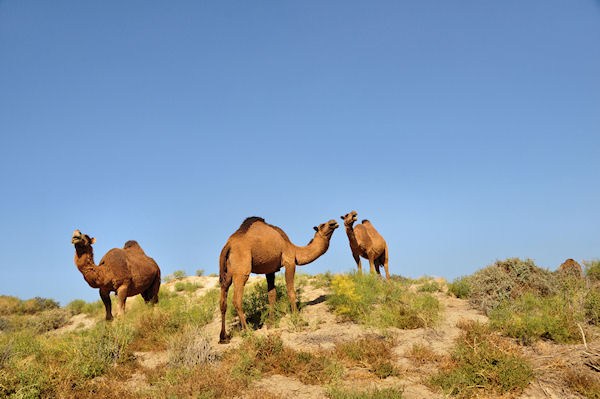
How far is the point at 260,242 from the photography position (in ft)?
34.6

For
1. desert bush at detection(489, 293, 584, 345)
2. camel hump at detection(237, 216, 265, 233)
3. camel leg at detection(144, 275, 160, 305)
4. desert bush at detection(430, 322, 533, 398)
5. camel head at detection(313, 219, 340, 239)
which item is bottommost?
desert bush at detection(430, 322, 533, 398)

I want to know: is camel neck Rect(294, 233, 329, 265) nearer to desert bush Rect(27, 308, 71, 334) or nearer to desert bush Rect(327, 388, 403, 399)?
desert bush Rect(327, 388, 403, 399)

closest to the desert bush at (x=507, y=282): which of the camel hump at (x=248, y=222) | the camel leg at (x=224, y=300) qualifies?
the camel hump at (x=248, y=222)

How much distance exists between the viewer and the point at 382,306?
1139 centimetres

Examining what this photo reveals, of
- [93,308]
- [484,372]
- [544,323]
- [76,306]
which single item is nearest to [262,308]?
[484,372]

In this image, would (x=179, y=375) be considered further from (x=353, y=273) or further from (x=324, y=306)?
(x=353, y=273)

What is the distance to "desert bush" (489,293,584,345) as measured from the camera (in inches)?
338

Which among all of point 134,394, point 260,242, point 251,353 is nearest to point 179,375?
point 134,394

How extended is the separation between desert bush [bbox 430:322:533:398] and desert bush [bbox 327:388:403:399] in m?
1.00

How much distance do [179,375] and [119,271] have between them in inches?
248

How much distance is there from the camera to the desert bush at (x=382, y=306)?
400 inches

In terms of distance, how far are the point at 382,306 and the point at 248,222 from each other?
4700mm

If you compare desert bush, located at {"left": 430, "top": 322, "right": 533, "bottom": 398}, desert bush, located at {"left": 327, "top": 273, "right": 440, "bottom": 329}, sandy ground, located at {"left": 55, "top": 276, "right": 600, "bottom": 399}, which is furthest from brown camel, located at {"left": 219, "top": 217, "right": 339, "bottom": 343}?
desert bush, located at {"left": 430, "top": 322, "right": 533, "bottom": 398}

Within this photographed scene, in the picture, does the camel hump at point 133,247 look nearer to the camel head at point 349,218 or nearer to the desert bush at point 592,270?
the camel head at point 349,218
